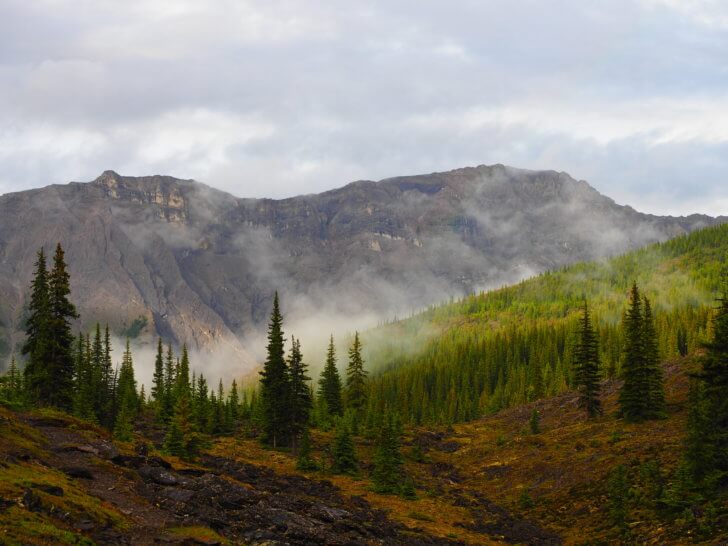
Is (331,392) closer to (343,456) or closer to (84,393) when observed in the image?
(84,393)

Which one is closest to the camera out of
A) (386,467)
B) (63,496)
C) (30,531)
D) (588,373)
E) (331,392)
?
(30,531)

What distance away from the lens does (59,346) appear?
2196 inches

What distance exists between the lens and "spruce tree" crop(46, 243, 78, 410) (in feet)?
182

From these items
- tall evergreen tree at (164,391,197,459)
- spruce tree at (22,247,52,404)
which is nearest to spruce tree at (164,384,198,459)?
tall evergreen tree at (164,391,197,459)

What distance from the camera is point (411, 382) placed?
577 ft

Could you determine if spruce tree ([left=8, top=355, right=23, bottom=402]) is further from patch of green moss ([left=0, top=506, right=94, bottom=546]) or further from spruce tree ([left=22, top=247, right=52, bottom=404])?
patch of green moss ([left=0, top=506, right=94, bottom=546])

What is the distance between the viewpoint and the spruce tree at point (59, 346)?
55500 mm

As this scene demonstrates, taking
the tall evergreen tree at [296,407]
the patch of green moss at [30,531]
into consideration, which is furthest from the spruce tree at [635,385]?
the patch of green moss at [30,531]

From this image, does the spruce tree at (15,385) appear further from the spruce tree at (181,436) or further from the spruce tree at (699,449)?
the spruce tree at (699,449)

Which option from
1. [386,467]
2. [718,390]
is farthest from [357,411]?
[718,390]

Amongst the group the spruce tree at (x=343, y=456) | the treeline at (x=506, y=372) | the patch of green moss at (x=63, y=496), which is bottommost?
the treeline at (x=506, y=372)

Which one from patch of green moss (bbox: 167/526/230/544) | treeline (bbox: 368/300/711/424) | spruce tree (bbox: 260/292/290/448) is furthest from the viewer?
treeline (bbox: 368/300/711/424)

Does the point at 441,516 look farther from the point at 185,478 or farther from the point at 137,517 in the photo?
the point at 137,517

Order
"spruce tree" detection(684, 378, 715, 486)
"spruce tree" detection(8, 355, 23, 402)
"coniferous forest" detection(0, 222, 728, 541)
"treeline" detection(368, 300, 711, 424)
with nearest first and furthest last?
"spruce tree" detection(684, 378, 715, 486) → "coniferous forest" detection(0, 222, 728, 541) → "spruce tree" detection(8, 355, 23, 402) → "treeline" detection(368, 300, 711, 424)
